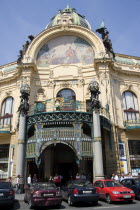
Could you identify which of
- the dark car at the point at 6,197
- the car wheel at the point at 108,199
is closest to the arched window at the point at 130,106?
the car wheel at the point at 108,199

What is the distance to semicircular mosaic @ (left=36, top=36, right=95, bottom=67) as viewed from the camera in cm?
2552

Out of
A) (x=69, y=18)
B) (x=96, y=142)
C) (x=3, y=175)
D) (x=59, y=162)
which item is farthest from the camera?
(x=69, y=18)

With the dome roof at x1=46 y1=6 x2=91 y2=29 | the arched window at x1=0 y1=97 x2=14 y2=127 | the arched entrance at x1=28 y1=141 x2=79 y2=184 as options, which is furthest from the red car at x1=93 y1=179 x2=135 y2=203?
the dome roof at x1=46 y1=6 x2=91 y2=29

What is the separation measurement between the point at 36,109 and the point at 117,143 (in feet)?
29.1

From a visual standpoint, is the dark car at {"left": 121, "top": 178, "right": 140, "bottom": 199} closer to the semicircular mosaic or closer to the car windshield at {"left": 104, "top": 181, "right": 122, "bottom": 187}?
the car windshield at {"left": 104, "top": 181, "right": 122, "bottom": 187}

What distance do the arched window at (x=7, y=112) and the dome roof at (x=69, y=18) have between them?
13152mm

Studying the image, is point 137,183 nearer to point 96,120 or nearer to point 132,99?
point 96,120

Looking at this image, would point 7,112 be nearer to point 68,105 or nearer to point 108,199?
point 68,105

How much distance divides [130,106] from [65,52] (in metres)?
10.7

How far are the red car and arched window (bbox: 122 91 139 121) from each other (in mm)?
12492

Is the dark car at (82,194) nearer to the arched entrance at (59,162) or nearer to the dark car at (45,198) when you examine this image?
the dark car at (45,198)

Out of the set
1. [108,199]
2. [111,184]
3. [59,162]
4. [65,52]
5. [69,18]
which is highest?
[69,18]

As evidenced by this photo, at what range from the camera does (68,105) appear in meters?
19.0

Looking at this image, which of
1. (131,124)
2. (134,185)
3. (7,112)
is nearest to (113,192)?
(134,185)
